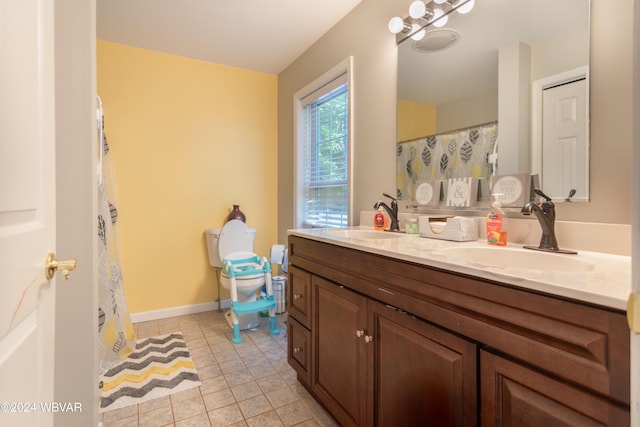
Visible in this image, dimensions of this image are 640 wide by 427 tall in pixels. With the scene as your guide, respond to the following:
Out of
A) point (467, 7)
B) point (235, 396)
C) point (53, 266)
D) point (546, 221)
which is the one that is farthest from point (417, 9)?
point (235, 396)

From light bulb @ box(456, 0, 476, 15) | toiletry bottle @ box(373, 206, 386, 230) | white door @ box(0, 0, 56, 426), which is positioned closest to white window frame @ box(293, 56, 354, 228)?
toiletry bottle @ box(373, 206, 386, 230)

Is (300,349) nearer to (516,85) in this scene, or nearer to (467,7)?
(516,85)

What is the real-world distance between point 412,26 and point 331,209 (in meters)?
1.42

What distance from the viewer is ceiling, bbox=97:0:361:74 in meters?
2.20

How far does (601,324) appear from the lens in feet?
1.91

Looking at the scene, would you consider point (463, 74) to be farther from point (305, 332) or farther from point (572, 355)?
point (305, 332)

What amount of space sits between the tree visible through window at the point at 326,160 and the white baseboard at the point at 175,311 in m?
1.28

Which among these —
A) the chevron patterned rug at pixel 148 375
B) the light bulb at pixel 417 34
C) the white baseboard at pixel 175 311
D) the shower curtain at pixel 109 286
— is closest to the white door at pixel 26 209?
the chevron patterned rug at pixel 148 375

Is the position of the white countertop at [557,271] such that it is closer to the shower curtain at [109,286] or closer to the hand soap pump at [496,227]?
the hand soap pump at [496,227]

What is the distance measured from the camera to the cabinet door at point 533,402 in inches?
23.2

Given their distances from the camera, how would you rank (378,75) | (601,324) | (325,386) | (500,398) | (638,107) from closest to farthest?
(638,107), (601,324), (500,398), (325,386), (378,75)

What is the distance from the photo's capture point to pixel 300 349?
176cm

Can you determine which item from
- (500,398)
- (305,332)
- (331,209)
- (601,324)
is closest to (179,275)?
(331,209)

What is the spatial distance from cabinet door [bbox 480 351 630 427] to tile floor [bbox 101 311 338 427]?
1046 mm
